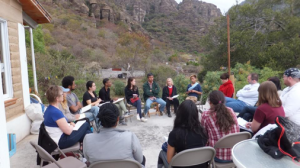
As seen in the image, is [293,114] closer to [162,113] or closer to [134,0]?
[162,113]

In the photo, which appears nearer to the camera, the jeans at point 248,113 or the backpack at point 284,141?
the backpack at point 284,141

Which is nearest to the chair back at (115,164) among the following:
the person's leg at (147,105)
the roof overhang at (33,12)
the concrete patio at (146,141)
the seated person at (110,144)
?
the seated person at (110,144)

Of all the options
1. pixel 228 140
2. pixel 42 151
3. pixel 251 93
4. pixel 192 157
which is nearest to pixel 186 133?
pixel 192 157

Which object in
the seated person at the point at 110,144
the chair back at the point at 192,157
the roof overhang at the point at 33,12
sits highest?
the roof overhang at the point at 33,12

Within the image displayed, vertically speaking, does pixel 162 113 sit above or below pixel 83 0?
below

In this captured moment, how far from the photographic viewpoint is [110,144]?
6.33 feet

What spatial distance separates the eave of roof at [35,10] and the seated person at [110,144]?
12.2ft

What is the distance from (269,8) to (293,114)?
12632 millimetres

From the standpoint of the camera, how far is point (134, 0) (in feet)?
243

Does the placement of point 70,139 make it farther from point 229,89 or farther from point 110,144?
point 229,89

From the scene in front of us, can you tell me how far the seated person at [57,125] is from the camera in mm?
2707

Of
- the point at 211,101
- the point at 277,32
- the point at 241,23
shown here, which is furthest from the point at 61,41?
the point at 211,101

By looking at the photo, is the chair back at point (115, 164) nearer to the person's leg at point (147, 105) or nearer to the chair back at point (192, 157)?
the chair back at point (192, 157)

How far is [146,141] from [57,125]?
187cm
